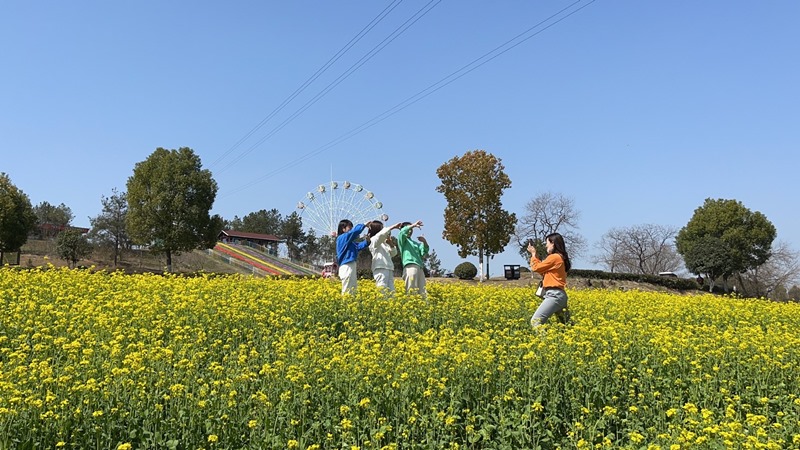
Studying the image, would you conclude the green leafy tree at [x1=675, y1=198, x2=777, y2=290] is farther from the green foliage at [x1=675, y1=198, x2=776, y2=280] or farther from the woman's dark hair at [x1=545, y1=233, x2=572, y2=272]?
the woman's dark hair at [x1=545, y1=233, x2=572, y2=272]

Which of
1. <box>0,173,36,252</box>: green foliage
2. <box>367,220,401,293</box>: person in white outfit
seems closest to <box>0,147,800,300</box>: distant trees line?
<box>0,173,36,252</box>: green foliage

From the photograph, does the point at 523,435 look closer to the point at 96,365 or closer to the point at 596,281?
the point at 96,365

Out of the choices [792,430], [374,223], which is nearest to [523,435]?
[792,430]

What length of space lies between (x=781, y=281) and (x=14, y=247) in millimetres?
57417

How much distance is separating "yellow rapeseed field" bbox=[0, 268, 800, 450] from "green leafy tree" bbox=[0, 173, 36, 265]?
3150 cm

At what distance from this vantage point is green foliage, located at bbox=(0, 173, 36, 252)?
35.2m

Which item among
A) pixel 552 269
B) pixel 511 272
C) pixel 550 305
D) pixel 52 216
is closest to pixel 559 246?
pixel 552 269

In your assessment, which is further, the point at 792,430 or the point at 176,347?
the point at 176,347

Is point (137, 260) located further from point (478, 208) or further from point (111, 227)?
point (478, 208)

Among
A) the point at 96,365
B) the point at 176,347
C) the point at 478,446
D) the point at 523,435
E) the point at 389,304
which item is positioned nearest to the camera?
the point at 523,435

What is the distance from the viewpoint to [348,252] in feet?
33.9

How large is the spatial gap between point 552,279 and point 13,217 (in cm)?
3647

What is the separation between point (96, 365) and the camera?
17.9ft

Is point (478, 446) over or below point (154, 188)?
below
